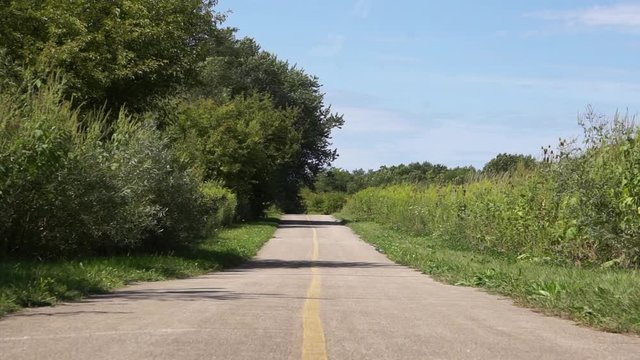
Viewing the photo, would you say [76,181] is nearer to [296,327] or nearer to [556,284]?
[296,327]

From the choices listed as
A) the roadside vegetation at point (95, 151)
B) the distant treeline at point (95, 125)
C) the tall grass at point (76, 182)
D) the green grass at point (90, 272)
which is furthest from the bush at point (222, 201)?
the tall grass at point (76, 182)

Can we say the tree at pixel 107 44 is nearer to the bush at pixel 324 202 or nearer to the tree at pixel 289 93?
the tree at pixel 289 93

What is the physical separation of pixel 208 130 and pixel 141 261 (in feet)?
102

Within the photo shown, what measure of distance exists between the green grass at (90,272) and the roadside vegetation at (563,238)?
5.95 metres

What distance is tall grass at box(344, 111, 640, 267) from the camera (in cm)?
1631

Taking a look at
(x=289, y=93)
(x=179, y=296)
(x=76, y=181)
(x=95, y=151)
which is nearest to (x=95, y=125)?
(x=95, y=151)

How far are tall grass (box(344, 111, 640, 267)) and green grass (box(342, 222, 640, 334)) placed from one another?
25.8 inches

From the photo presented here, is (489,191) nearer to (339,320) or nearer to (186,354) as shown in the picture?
(339,320)

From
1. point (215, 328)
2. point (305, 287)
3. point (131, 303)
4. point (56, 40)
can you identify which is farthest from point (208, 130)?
point (215, 328)

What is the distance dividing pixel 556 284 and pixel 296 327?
5.59 meters

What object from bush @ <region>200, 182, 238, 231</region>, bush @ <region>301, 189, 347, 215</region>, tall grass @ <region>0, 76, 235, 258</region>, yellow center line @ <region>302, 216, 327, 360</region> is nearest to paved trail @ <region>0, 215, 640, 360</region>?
yellow center line @ <region>302, 216, 327, 360</region>

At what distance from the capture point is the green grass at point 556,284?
33.9 feet

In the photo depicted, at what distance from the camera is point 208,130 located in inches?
1962

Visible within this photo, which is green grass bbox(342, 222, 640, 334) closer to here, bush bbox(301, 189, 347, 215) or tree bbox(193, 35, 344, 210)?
tree bbox(193, 35, 344, 210)
